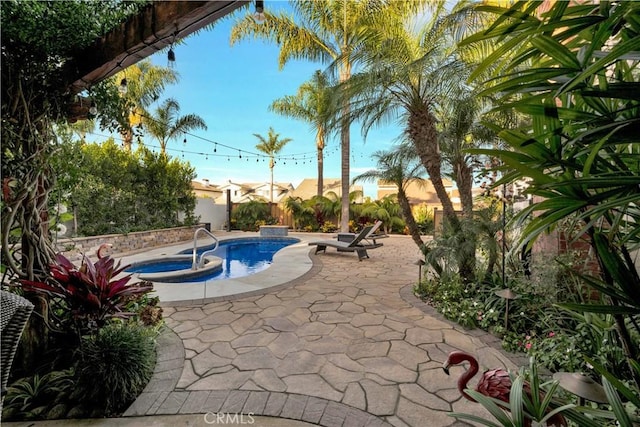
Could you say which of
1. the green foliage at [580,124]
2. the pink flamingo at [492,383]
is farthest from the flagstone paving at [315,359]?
the green foliage at [580,124]

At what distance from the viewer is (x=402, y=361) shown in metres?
2.96

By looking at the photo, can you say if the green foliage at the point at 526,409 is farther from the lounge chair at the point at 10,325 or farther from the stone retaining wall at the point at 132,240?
the stone retaining wall at the point at 132,240

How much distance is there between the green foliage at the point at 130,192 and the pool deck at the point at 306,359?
19.5ft

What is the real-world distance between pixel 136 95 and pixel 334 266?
12377 mm

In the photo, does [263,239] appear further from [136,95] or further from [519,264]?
[519,264]

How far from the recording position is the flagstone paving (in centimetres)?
230

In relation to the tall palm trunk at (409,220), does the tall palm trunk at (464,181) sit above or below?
above

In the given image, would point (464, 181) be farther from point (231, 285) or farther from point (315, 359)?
point (231, 285)

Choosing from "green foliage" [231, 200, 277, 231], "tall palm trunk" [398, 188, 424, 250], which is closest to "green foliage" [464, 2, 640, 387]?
"tall palm trunk" [398, 188, 424, 250]

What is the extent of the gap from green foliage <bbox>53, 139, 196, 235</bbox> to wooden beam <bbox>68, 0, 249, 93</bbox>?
19.7 feet

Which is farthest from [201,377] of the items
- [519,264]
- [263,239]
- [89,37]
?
[263,239]

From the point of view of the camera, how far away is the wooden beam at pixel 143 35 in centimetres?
211

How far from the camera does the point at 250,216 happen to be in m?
16.0

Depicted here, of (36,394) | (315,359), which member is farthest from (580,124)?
(36,394)
